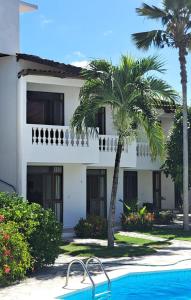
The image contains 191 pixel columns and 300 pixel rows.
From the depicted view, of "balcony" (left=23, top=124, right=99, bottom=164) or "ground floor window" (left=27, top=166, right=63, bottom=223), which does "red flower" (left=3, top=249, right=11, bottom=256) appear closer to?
"balcony" (left=23, top=124, right=99, bottom=164)

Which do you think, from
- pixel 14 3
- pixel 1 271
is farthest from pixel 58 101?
pixel 1 271

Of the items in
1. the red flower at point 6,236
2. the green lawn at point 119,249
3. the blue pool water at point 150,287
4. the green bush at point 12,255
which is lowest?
the blue pool water at point 150,287

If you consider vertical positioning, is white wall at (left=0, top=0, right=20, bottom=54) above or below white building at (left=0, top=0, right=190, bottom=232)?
above

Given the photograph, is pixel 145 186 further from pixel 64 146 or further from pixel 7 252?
pixel 7 252

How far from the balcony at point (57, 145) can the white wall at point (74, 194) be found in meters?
1.37

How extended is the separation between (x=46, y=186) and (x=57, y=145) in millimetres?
2328

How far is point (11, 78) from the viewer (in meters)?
21.9

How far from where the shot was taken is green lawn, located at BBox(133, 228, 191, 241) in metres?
20.9

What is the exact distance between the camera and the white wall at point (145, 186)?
28.9m

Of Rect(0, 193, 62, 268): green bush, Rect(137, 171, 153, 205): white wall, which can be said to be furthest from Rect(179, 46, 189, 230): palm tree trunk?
Rect(0, 193, 62, 268): green bush

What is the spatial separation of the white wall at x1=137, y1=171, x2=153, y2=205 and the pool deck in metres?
9.92

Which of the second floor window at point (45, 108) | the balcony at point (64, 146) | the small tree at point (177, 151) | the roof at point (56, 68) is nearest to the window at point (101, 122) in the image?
the balcony at point (64, 146)

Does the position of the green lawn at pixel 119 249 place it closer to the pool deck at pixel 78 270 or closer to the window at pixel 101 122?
the pool deck at pixel 78 270

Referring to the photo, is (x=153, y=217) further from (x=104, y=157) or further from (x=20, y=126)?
(x=20, y=126)
